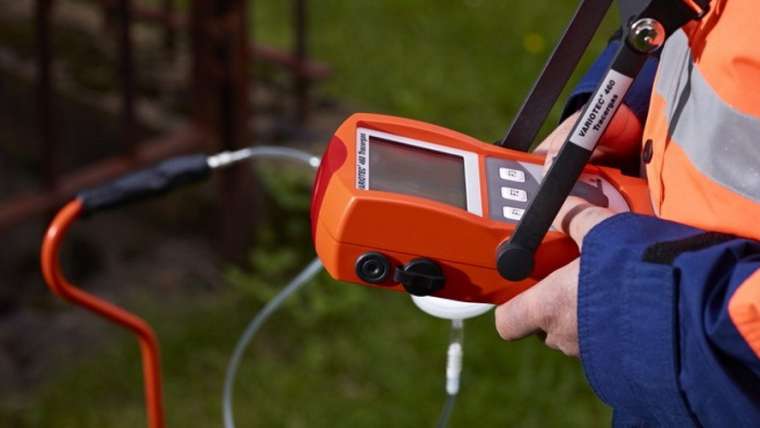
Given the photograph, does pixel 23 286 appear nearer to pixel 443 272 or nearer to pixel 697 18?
pixel 443 272

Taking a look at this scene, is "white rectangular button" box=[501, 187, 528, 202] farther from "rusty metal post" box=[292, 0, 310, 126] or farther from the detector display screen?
"rusty metal post" box=[292, 0, 310, 126]

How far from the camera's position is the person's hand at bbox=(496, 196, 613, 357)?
53.2 inches

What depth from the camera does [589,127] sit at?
4.36 feet

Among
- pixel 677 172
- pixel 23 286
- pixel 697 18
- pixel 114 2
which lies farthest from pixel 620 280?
pixel 114 2

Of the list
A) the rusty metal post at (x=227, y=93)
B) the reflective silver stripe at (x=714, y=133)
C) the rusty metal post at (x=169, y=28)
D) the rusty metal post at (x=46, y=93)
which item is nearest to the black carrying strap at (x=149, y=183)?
the reflective silver stripe at (x=714, y=133)

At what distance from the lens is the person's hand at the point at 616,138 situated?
5.27ft

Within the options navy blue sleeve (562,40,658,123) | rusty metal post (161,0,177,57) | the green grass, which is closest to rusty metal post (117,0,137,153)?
the green grass

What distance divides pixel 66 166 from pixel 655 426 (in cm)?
280

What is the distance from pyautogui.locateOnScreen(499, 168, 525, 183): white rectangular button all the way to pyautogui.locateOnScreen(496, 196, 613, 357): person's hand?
0.27 ft

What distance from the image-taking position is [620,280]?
1.29 m

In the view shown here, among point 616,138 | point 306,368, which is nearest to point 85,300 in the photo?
point 616,138

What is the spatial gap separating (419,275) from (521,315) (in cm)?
12

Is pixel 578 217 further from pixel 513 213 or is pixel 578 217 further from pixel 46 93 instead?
pixel 46 93

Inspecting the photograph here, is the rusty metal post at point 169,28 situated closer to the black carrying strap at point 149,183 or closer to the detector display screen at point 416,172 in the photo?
the black carrying strap at point 149,183
